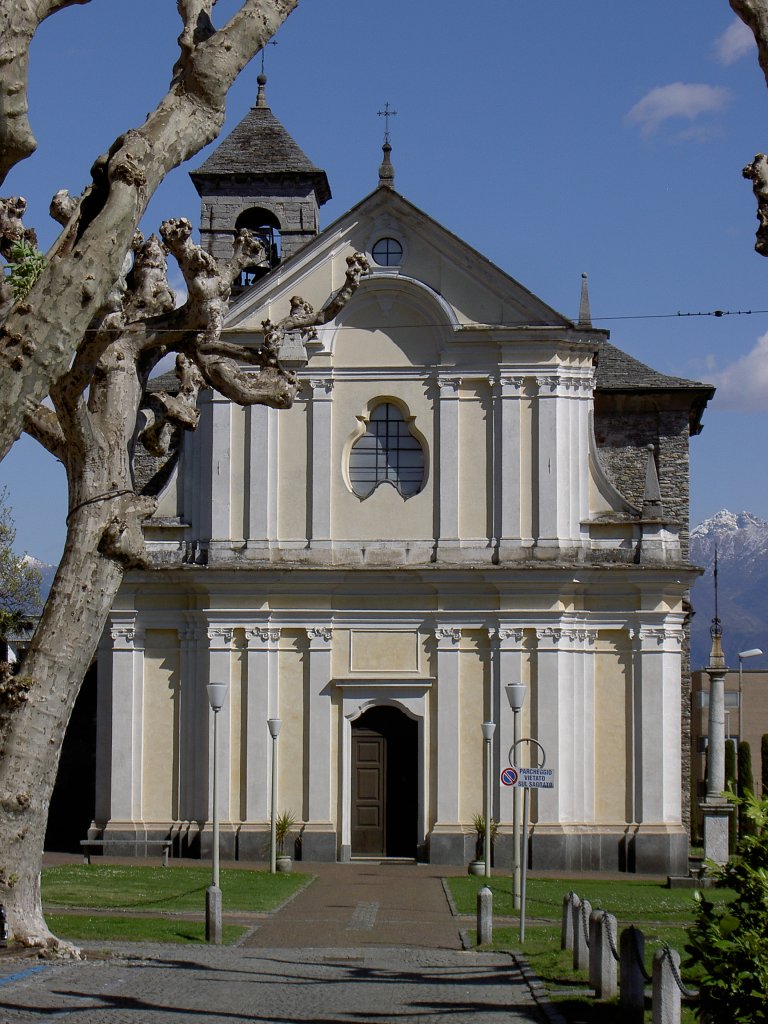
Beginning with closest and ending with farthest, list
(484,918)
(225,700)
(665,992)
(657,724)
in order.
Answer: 1. (665,992)
2. (484,918)
3. (657,724)
4. (225,700)

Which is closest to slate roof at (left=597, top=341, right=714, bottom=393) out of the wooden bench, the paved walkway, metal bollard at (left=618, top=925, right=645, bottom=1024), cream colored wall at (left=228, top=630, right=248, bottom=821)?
cream colored wall at (left=228, top=630, right=248, bottom=821)

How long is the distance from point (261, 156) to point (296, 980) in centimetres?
3107

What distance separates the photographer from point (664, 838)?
33.7 meters

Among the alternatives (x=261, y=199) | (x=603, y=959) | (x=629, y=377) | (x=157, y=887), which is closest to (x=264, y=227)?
(x=261, y=199)

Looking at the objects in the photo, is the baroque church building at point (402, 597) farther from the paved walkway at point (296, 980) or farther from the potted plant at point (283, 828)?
the paved walkway at point (296, 980)

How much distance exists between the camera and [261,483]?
3500 cm

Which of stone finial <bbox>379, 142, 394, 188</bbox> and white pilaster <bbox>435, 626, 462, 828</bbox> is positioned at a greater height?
stone finial <bbox>379, 142, 394, 188</bbox>

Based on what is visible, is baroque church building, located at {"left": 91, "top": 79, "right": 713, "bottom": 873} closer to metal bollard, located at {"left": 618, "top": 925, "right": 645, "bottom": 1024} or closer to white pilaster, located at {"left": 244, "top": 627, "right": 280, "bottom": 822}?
white pilaster, located at {"left": 244, "top": 627, "right": 280, "bottom": 822}

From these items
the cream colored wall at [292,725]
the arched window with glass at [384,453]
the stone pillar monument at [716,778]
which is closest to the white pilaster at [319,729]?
the cream colored wall at [292,725]

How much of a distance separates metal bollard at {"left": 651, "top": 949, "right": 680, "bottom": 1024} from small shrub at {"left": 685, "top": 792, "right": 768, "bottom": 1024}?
1.11ft

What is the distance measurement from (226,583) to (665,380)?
494 inches

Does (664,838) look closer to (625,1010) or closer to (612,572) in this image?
(612,572)

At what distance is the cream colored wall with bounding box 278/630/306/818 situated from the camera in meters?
34.7

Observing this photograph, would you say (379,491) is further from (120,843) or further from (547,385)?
(120,843)
